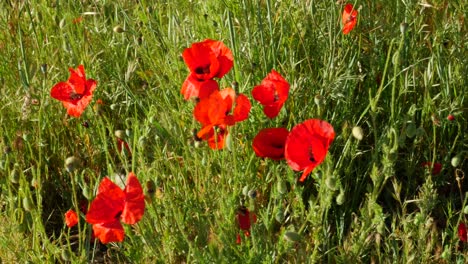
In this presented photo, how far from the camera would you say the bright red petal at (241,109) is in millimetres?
1780

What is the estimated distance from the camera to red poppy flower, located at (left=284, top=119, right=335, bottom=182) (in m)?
1.72

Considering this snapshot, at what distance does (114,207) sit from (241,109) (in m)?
0.38

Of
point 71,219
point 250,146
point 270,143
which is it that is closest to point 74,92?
point 71,219

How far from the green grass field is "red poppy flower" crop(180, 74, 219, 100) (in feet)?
0.35

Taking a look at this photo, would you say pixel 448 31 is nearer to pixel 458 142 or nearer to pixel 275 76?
pixel 458 142

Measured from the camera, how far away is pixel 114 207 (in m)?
1.69

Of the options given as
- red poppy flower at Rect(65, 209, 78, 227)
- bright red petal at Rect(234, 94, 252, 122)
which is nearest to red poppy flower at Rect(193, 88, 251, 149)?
bright red petal at Rect(234, 94, 252, 122)

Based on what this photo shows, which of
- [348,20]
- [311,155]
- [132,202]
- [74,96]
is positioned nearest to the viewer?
[132,202]

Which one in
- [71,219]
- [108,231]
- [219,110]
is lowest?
[71,219]

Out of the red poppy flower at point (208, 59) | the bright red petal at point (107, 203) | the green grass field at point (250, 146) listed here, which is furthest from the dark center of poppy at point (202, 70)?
the bright red petal at point (107, 203)

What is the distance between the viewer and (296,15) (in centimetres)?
261

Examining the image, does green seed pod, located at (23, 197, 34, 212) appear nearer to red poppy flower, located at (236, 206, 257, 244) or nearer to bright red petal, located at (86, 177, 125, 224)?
bright red petal, located at (86, 177, 125, 224)

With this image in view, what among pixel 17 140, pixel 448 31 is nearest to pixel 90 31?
pixel 17 140

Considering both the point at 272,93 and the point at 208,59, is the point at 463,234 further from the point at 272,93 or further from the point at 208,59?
the point at 208,59
